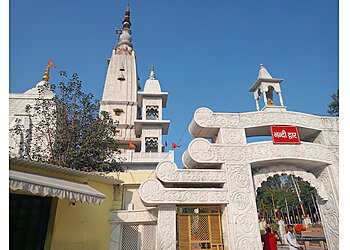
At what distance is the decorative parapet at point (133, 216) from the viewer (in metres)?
6.46

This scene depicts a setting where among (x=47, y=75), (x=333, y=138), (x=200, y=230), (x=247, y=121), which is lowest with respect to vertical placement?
(x=200, y=230)

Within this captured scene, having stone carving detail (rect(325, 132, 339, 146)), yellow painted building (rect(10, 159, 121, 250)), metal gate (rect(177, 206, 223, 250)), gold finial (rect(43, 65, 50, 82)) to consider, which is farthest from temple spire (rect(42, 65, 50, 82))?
stone carving detail (rect(325, 132, 339, 146))

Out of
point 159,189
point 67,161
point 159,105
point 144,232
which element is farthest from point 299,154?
point 159,105

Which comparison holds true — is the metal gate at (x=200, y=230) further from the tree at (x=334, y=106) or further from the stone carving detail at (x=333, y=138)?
the tree at (x=334, y=106)

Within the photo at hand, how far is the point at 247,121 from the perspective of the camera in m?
7.51

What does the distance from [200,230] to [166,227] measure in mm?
1059

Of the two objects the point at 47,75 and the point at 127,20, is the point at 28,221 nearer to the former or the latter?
the point at 47,75

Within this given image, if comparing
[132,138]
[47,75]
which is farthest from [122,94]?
[47,75]

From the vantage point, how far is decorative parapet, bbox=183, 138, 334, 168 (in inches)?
269

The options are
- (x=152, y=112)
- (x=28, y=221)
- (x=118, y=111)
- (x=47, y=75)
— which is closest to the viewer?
(x=28, y=221)

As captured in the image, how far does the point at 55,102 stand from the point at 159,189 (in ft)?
26.9
